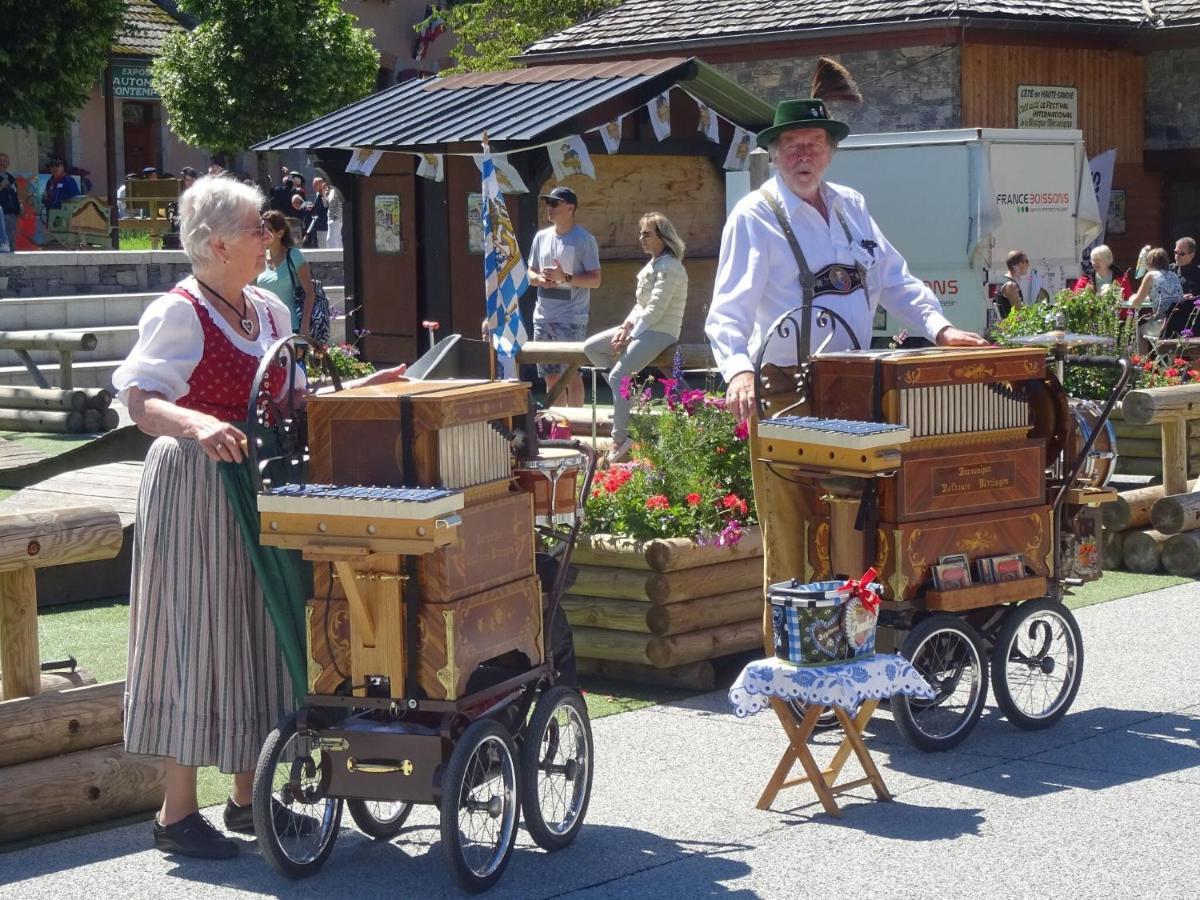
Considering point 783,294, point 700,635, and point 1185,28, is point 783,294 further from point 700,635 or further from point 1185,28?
point 1185,28

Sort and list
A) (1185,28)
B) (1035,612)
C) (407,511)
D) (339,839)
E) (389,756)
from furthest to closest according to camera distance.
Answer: (1185,28) < (1035,612) < (339,839) < (389,756) < (407,511)

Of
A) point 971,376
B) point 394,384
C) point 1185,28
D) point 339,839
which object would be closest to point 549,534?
point 394,384

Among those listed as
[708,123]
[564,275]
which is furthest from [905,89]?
[564,275]

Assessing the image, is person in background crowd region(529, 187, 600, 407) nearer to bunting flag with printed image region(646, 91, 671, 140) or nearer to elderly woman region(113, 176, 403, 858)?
bunting flag with printed image region(646, 91, 671, 140)

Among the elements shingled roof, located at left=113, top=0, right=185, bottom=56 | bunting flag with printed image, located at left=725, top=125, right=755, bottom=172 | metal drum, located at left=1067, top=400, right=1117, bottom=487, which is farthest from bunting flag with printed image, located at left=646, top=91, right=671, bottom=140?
shingled roof, located at left=113, top=0, right=185, bottom=56

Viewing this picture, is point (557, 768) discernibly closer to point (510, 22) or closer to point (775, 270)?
point (775, 270)

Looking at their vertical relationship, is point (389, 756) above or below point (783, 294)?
below

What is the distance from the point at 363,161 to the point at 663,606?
1165 cm

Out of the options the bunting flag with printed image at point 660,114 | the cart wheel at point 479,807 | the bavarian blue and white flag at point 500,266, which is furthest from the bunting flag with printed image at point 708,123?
the cart wheel at point 479,807

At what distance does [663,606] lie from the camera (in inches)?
265

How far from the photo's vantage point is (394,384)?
4.80 metres

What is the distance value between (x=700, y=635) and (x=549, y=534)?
5.87ft

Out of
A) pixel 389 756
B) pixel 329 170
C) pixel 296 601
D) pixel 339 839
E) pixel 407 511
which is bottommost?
pixel 339 839

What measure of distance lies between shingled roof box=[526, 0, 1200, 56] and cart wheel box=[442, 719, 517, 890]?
1710 centimetres
